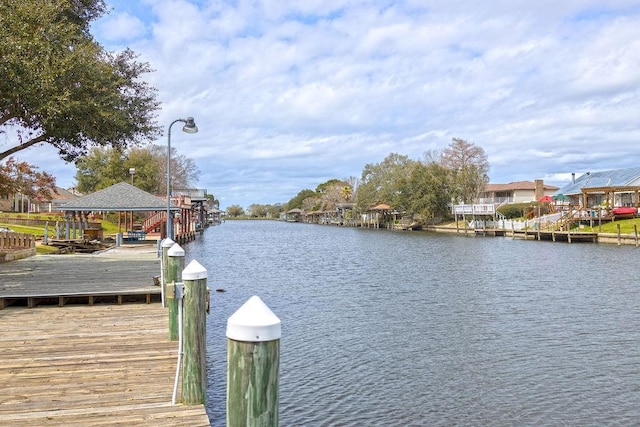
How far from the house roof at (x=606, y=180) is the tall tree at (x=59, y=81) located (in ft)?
221

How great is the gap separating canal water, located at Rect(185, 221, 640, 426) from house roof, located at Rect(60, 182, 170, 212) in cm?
1132

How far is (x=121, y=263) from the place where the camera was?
21.8m

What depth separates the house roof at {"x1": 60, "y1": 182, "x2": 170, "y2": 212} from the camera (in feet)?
118

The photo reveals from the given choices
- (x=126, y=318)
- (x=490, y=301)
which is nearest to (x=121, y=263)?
(x=126, y=318)

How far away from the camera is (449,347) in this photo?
14.0m

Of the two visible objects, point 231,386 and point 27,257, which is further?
point 27,257

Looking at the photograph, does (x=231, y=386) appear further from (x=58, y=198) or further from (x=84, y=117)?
(x=58, y=198)

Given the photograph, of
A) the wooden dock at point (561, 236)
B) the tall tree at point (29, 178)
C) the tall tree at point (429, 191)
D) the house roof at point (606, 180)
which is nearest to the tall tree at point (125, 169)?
the tall tree at point (29, 178)

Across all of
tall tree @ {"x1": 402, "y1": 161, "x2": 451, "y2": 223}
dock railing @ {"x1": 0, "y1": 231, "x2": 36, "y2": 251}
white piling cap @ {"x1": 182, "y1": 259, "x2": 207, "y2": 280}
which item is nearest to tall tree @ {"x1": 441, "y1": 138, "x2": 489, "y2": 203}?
tall tree @ {"x1": 402, "y1": 161, "x2": 451, "y2": 223}

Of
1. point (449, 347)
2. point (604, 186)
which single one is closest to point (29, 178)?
point (449, 347)

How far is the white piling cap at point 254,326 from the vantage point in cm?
308

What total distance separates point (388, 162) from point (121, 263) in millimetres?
110613

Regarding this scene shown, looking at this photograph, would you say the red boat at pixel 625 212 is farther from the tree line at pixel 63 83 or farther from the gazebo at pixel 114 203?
the tree line at pixel 63 83

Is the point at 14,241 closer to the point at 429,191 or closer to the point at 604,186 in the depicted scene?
the point at 604,186
